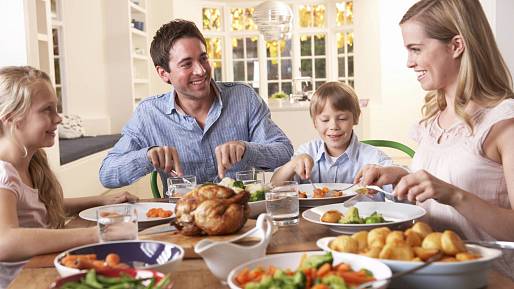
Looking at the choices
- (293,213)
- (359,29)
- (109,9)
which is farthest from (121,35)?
(293,213)

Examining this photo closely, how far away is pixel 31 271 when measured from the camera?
1.28m

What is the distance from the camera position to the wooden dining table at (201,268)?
113 centimetres

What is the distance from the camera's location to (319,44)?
1198cm

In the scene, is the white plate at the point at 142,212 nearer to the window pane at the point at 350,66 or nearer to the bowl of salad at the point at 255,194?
the bowl of salad at the point at 255,194

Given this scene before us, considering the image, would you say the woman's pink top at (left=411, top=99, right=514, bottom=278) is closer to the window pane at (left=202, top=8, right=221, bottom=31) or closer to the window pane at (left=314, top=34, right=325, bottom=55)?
the window pane at (left=314, top=34, right=325, bottom=55)

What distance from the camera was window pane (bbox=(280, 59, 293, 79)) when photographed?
480 inches

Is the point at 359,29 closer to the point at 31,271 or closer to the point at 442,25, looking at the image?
the point at 442,25

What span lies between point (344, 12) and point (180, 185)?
33.0ft

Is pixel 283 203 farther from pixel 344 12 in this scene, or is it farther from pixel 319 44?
pixel 319 44

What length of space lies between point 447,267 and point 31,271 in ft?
2.70

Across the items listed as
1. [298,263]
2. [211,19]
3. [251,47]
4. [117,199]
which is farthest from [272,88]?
[298,263]

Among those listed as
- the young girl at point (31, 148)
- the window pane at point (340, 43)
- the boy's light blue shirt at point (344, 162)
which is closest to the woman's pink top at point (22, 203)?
the young girl at point (31, 148)

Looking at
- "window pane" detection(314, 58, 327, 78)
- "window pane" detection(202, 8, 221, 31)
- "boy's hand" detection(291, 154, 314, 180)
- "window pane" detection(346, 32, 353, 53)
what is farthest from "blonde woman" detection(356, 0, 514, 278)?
"window pane" detection(202, 8, 221, 31)

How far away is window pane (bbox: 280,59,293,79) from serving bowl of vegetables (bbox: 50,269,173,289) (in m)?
11.3
